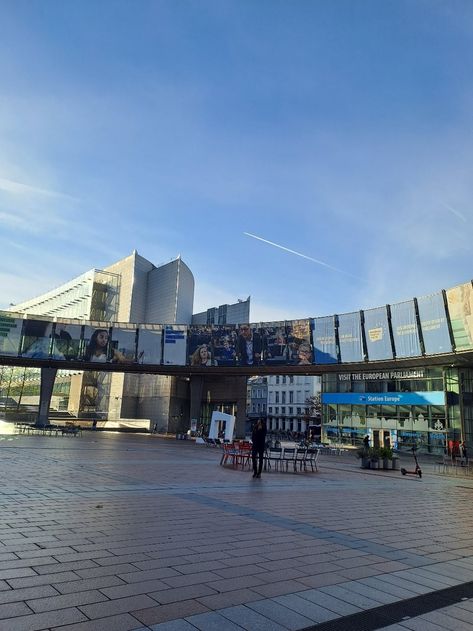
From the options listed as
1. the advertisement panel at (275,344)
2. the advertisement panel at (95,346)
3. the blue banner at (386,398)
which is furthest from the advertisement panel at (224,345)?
the advertisement panel at (95,346)

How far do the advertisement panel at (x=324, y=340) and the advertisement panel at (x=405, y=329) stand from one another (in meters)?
6.35

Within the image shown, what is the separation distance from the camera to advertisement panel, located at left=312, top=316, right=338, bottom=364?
44344mm

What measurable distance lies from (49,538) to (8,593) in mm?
2009

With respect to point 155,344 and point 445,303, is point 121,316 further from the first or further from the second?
point 445,303

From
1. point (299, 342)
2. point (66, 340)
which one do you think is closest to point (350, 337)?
point (299, 342)

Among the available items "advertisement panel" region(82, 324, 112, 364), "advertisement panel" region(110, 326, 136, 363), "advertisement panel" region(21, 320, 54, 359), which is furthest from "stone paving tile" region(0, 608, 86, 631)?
"advertisement panel" region(82, 324, 112, 364)

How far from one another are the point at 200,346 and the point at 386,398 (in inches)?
726

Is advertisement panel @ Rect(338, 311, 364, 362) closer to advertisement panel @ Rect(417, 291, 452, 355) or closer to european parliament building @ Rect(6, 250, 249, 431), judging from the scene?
advertisement panel @ Rect(417, 291, 452, 355)

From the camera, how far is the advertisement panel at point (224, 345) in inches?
1965

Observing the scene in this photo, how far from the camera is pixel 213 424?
37.4 meters

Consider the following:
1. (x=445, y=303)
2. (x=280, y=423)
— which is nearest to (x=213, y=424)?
(x=445, y=303)

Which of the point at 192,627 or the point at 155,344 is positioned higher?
the point at 155,344

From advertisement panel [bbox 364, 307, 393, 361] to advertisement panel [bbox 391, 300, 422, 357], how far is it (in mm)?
728

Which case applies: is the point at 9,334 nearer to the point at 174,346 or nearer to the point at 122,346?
the point at 122,346
